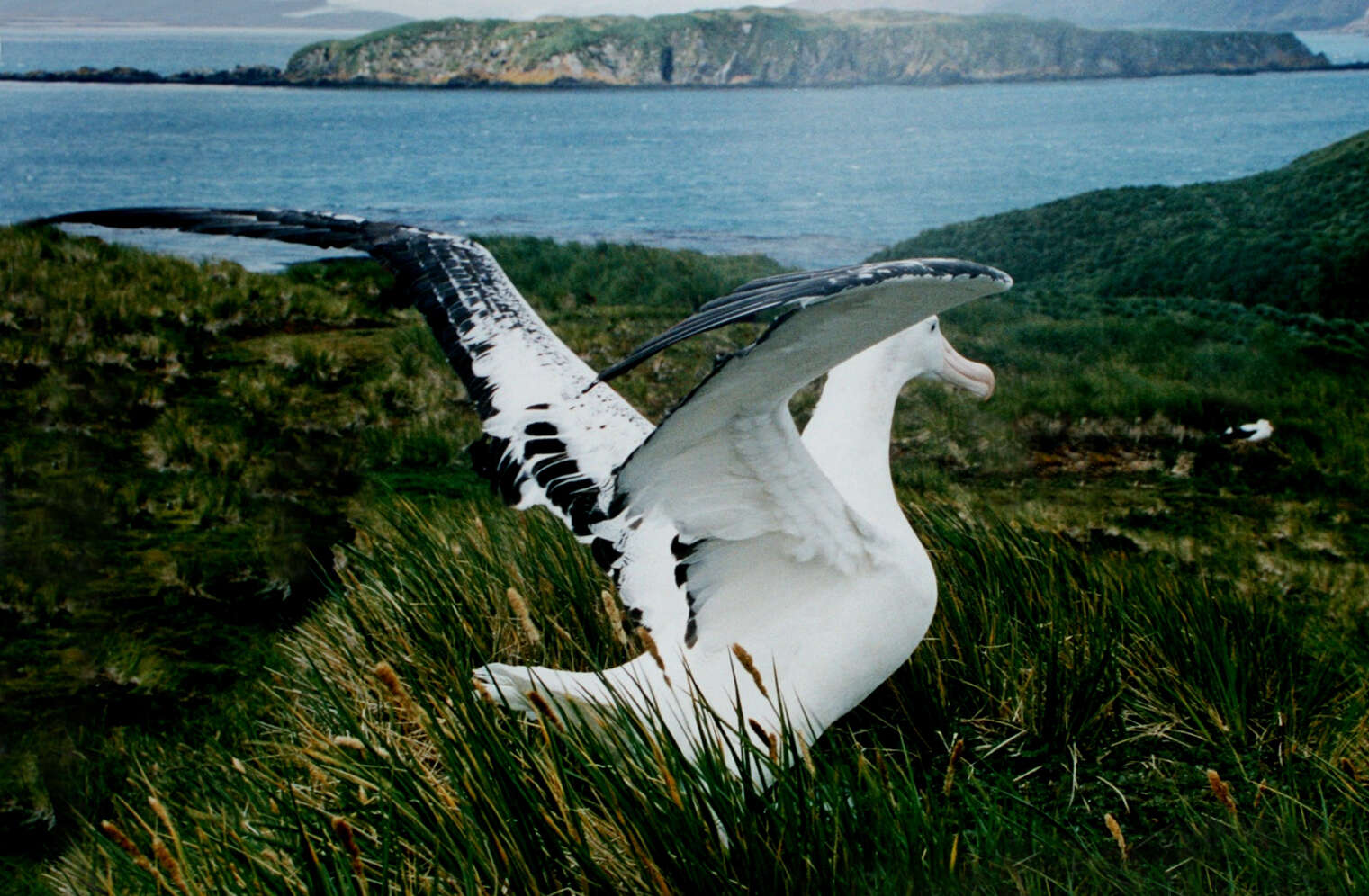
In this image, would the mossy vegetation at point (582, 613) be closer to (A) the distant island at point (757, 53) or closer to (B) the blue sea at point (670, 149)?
(B) the blue sea at point (670, 149)

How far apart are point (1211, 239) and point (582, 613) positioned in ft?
13.3

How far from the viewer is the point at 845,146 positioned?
221 inches

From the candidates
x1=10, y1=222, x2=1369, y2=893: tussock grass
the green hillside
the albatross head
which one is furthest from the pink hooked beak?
the green hillside

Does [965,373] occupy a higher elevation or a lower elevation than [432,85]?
lower

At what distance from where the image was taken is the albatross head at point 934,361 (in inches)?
95.0

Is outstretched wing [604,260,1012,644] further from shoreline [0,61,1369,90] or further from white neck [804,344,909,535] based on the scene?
shoreline [0,61,1369,90]

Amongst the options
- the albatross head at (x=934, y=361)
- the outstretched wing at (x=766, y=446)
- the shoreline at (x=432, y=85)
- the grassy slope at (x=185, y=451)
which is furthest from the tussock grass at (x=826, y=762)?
the shoreline at (x=432, y=85)

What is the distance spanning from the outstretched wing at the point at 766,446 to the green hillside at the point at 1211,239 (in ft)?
10.7

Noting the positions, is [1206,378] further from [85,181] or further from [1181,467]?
[85,181]

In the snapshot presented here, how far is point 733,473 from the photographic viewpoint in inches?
75.1

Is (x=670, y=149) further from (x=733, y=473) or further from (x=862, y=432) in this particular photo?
(x=733, y=473)

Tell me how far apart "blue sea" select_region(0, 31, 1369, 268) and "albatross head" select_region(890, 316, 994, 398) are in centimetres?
258

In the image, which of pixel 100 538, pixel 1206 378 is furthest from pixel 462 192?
pixel 1206 378

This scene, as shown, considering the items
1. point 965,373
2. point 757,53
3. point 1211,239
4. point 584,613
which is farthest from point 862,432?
point 757,53
